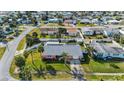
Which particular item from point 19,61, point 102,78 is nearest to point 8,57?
point 19,61

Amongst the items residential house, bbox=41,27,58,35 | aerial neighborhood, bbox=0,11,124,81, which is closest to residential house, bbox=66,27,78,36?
aerial neighborhood, bbox=0,11,124,81

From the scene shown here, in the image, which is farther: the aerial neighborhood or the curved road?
the aerial neighborhood

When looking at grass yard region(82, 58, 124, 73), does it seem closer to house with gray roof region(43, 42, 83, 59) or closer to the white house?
house with gray roof region(43, 42, 83, 59)

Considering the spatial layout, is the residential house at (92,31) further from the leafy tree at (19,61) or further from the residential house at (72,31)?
the leafy tree at (19,61)

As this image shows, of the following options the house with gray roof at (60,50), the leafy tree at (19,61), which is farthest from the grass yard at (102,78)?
the leafy tree at (19,61)

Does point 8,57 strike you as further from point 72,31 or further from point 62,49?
point 72,31
